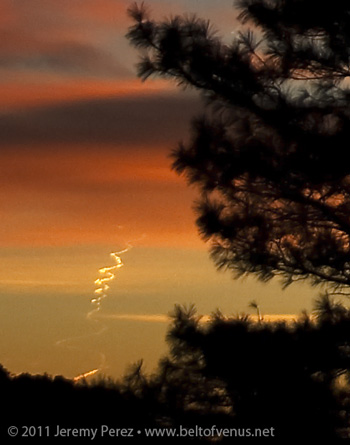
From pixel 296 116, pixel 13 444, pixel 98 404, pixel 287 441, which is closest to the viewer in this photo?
pixel 13 444

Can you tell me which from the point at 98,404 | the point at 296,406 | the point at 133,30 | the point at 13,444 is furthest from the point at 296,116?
the point at 13,444

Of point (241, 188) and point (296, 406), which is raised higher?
point (241, 188)

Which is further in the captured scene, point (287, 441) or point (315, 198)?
point (315, 198)

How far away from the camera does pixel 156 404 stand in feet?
38.1

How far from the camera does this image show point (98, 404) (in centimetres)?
1034

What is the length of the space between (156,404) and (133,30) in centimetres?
406

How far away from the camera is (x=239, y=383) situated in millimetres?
11336

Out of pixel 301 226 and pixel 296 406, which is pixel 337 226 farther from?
pixel 296 406

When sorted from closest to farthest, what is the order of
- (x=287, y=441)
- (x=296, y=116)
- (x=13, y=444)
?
1. (x=13, y=444)
2. (x=287, y=441)
3. (x=296, y=116)

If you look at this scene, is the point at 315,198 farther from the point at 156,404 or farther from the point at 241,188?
the point at 156,404

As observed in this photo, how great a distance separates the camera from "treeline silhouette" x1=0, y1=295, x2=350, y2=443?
1095 centimetres

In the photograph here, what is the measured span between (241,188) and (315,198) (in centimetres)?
85

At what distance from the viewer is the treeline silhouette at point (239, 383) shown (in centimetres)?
1095

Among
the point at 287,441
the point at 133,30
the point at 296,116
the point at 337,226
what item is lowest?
the point at 287,441
